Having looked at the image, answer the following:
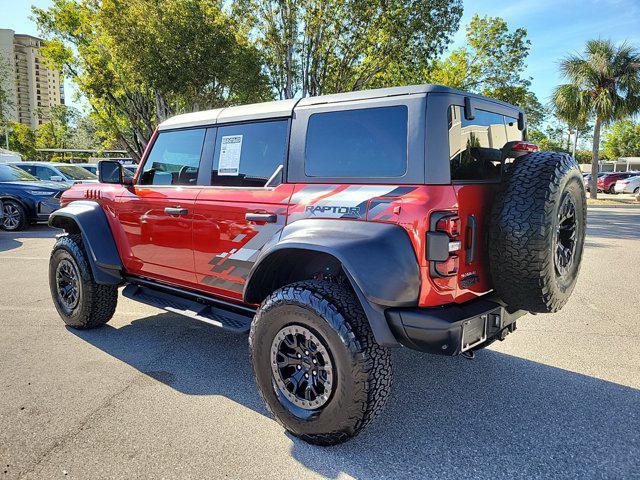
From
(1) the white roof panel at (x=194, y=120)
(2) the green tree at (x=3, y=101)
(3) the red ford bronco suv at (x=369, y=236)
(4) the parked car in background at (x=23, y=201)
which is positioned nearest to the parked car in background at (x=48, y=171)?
(4) the parked car in background at (x=23, y=201)

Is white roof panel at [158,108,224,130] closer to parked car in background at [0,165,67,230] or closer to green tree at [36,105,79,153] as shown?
parked car in background at [0,165,67,230]

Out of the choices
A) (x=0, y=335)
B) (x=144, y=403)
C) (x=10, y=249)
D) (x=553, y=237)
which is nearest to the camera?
(x=553, y=237)

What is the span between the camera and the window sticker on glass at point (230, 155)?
3.23 meters

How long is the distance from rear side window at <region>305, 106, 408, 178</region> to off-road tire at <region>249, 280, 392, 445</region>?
0.70 meters

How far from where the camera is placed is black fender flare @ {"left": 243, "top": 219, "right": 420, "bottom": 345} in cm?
221

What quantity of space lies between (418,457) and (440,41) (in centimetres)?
1659

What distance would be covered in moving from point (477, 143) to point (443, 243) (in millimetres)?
837

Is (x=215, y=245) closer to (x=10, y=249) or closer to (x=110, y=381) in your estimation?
(x=110, y=381)

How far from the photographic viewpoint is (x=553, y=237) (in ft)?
7.79

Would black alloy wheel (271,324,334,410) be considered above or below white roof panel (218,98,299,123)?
below

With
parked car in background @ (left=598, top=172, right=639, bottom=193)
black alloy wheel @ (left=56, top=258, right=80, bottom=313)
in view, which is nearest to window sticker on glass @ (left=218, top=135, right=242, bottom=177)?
black alloy wheel @ (left=56, top=258, right=80, bottom=313)

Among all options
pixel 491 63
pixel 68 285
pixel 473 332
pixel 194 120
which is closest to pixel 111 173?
pixel 194 120

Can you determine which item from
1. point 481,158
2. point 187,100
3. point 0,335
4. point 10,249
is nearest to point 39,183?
point 10,249

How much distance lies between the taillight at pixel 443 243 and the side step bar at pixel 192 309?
1.38 metres
